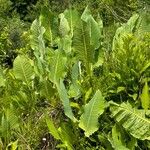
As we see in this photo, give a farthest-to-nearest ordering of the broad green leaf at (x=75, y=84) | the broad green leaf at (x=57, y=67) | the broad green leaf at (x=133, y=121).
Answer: the broad green leaf at (x=57, y=67) < the broad green leaf at (x=75, y=84) < the broad green leaf at (x=133, y=121)

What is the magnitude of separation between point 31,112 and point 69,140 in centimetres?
48

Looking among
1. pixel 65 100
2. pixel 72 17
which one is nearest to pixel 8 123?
pixel 65 100

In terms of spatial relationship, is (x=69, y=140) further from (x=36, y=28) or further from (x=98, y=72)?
(x=36, y=28)

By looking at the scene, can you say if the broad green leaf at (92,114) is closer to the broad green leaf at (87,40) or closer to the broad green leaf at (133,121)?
the broad green leaf at (133,121)

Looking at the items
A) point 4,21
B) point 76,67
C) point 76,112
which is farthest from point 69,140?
point 4,21

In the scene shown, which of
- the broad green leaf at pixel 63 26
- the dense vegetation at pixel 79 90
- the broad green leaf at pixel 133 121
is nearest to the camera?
the broad green leaf at pixel 133 121

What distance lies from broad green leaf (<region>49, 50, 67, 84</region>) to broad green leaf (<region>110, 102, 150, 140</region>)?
650mm

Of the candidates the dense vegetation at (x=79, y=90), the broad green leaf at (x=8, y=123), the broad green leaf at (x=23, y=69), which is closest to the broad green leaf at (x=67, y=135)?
the dense vegetation at (x=79, y=90)

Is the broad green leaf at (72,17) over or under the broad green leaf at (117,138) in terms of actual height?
over

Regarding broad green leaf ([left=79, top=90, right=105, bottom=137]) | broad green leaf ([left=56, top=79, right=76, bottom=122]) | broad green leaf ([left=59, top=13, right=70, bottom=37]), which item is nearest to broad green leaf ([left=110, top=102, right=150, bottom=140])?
broad green leaf ([left=79, top=90, right=105, bottom=137])

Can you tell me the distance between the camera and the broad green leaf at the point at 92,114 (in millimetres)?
3004

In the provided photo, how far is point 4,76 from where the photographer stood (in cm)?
381

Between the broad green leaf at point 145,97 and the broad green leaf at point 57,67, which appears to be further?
the broad green leaf at point 57,67

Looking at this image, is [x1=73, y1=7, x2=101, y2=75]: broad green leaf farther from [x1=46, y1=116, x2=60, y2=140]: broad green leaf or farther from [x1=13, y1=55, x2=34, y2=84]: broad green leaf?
[x1=46, y1=116, x2=60, y2=140]: broad green leaf
